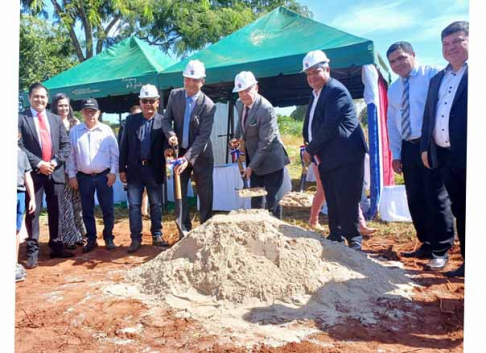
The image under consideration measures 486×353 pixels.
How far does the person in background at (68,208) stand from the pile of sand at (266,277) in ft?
4.50

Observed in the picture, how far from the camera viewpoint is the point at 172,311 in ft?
8.45

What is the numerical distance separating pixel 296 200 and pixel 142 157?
3394 millimetres

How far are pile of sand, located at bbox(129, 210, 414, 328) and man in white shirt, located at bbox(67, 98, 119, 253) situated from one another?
121 cm

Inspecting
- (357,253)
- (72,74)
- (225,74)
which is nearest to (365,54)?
(225,74)

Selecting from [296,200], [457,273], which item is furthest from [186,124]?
[296,200]

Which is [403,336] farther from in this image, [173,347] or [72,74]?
[72,74]

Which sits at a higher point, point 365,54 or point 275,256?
point 365,54

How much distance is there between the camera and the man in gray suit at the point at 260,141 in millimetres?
3869

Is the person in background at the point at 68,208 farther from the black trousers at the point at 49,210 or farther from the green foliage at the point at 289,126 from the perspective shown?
the green foliage at the point at 289,126

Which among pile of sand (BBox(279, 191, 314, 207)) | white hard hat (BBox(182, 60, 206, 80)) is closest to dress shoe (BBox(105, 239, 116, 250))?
white hard hat (BBox(182, 60, 206, 80))

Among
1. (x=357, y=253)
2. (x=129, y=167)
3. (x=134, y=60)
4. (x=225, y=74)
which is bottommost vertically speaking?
(x=357, y=253)

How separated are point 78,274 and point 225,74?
342 cm

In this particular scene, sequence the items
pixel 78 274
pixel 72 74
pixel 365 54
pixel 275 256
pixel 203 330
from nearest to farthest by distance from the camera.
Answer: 1. pixel 203 330
2. pixel 275 256
3. pixel 78 274
4. pixel 365 54
5. pixel 72 74

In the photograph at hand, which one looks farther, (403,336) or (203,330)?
(203,330)
